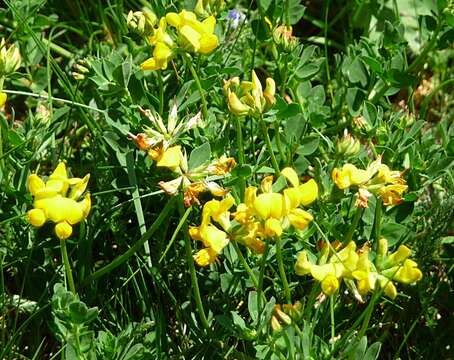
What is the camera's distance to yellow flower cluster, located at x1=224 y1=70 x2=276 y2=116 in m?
2.21

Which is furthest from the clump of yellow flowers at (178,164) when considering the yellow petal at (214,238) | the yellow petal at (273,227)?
the yellow petal at (273,227)

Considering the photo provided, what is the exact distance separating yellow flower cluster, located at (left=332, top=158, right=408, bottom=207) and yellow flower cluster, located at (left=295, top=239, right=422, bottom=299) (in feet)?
0.51

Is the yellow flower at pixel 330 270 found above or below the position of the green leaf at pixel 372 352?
above

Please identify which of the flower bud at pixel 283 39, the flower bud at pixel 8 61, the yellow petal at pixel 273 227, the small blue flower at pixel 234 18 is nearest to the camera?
the yellow petal at pixel 273 227

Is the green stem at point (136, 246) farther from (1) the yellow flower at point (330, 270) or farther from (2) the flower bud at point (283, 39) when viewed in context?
(2) the flower bud at point (283, 39)

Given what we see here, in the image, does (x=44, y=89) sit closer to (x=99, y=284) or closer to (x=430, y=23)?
(x=99, y=284)

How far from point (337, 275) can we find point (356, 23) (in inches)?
75.5

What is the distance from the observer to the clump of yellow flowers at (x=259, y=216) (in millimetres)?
1958

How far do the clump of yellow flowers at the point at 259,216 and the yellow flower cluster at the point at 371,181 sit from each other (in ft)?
0.44

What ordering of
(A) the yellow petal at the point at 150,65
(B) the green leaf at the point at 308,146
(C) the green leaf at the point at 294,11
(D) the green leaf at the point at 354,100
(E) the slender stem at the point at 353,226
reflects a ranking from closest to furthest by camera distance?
(E) the slender stem at the point at 353,226
(A) the yellow petal at the point at 150,65
(B) the green leaf at the point at 308,146
(D) the green leaf at the point at 354,100
(C) the green leaf at the point at 294,11

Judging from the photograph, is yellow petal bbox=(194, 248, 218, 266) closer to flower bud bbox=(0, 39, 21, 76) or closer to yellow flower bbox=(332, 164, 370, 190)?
yellow flower bbox=(332, 164, 370, 190)

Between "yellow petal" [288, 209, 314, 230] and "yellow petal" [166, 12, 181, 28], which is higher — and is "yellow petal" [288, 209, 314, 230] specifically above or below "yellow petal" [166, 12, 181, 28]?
below

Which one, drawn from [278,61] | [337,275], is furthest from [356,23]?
[337,275]

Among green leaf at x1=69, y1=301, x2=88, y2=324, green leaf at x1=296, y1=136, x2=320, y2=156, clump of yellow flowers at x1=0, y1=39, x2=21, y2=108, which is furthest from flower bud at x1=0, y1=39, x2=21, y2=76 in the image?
green leaf at x1=296, y1=136, x2=320, y2=156
